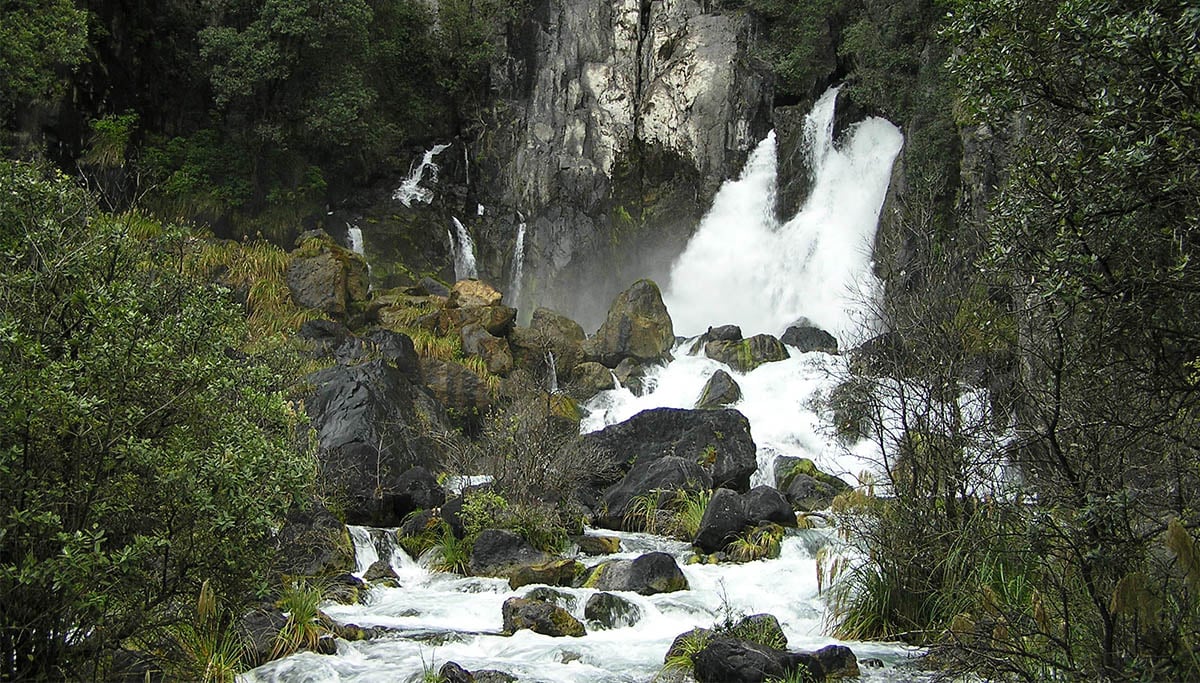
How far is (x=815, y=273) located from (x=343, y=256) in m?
13.4

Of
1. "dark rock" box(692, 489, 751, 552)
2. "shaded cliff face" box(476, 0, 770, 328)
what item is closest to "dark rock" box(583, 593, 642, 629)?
"dark rock" box(692, 489, 751, 552)

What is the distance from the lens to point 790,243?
90.7 ft

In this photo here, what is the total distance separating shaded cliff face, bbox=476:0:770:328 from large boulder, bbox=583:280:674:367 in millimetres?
6593

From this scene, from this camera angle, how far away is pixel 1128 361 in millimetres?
4375

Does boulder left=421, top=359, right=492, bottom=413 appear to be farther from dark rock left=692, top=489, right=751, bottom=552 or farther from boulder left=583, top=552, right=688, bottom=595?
boulder left=583, top=552, right=688, bottom=595

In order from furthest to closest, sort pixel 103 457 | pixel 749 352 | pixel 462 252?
1. pixel 462 252
2. pixel 749 352
3. pixel 103 457

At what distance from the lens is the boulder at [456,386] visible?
1917 centimetres

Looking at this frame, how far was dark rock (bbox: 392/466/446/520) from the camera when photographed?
538 inches

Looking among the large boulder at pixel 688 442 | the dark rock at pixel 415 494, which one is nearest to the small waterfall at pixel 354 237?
the large boulder at pixel 688 442

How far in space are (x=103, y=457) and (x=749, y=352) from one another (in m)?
19.1

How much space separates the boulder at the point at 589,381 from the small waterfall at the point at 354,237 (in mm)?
9096

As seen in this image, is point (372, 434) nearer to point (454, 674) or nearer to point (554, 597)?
point (554, 597)

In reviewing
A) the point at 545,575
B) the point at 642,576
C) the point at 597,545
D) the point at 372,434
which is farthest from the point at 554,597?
the point at 372,434

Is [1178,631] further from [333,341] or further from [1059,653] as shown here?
[333,341]
